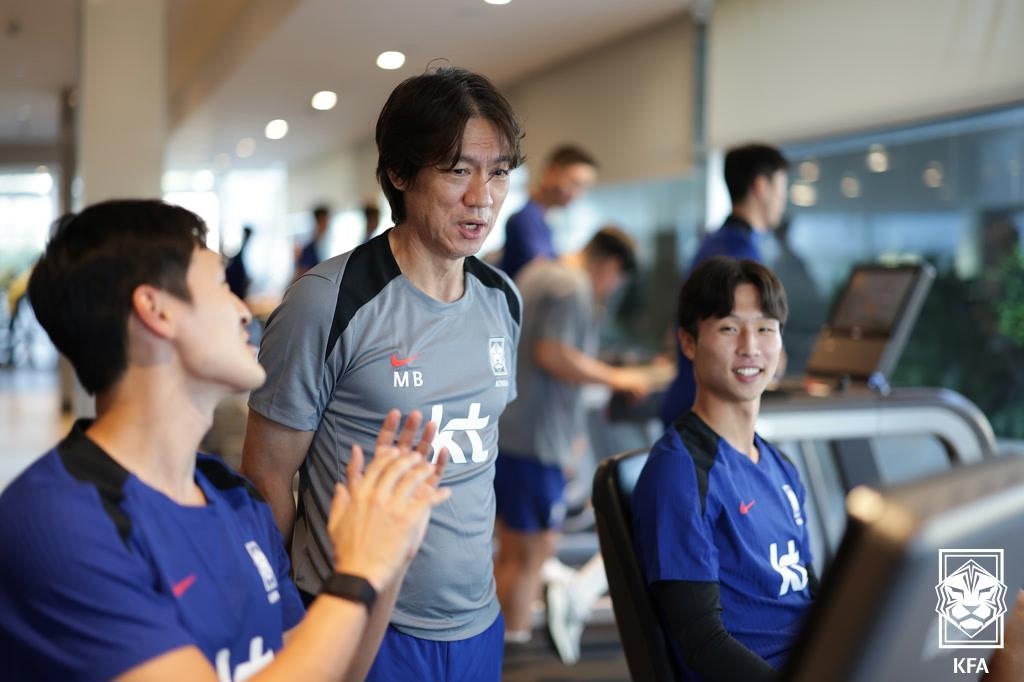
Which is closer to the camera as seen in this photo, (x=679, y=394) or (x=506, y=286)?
(x=506, y=286)

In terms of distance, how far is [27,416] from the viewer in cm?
538

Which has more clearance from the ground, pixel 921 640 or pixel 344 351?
pixel 344 351

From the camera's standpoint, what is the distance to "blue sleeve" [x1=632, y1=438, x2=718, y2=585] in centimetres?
160

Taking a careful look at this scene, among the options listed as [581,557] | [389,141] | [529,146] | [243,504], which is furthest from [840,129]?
[243,504]

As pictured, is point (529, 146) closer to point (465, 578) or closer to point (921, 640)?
point (465, 578)

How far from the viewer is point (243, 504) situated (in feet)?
3.94

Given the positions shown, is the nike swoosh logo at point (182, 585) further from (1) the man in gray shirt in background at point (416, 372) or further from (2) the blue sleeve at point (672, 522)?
(2) the blue sleeve at point (672, 522)

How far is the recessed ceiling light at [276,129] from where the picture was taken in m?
7.23

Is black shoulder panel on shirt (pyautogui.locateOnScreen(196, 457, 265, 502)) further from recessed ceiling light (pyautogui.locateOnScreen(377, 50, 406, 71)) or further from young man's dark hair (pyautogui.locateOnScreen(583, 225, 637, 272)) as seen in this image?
young man's dark hair (pyautogui.locateOnScreen(583, 225, 637, 272))

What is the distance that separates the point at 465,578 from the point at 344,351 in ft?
1.24

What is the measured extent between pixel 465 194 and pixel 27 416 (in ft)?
14.9

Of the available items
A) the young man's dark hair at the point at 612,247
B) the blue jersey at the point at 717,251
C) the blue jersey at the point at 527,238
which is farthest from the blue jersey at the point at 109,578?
the young man's dark hair at the point at 612,247

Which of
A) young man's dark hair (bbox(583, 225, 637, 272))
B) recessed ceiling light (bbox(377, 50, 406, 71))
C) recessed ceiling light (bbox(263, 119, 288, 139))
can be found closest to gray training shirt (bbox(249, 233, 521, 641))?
recessed ceiling light (bbox(377, 50, 406, 71))

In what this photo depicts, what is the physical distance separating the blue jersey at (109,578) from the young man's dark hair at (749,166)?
2.15 metres
